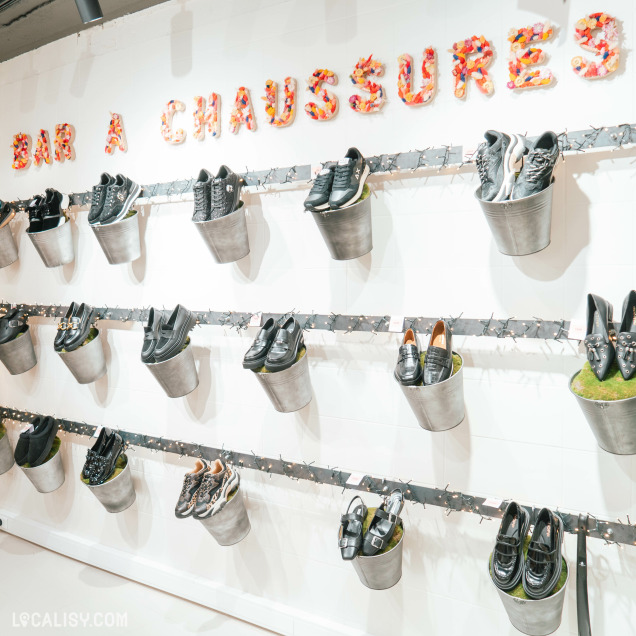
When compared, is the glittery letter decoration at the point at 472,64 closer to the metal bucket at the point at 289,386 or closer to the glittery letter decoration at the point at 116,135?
the metal bucket at the point at 289,386

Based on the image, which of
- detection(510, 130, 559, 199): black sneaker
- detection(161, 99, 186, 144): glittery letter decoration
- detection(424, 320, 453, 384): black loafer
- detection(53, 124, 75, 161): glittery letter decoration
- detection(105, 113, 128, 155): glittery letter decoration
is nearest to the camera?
detection(510, 130, 559, 199): black sneaker

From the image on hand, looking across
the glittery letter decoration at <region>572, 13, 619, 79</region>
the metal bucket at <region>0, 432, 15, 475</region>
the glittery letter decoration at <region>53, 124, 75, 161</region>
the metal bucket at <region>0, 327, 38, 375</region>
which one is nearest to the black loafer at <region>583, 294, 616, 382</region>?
the glittery letter decoration at <region>572, 13, 619, 79</region>

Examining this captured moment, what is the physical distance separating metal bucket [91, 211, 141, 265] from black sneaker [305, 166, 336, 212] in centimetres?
136

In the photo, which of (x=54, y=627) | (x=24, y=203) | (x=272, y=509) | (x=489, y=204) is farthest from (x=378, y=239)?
(x=54, y=627)

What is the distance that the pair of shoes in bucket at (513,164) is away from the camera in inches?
77.6

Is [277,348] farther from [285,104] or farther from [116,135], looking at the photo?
[116,135]

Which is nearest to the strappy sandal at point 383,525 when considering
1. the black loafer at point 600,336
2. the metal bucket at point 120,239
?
the black loafer at point 600,336

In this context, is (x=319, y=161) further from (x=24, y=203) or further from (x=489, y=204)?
(x=24, y=203)

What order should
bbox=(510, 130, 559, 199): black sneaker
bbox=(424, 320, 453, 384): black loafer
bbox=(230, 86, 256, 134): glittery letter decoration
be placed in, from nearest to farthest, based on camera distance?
bbox=(510, 130, 559, 199): black sneaker → bbox=(424, 320, 453, 384): black loafer → bbox=(230, 86, 256, 134): glittery letter decoration

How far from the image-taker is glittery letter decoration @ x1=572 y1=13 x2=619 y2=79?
202cm

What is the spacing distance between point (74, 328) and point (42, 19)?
1898 mm

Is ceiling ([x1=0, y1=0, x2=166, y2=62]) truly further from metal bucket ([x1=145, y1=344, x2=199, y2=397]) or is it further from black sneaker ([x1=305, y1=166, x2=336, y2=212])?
metal bucket ([x1=145, y1=344, x2=199, y2=397])

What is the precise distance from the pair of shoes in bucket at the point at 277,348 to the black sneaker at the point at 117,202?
45.9 inches

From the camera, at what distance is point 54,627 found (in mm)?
3293
